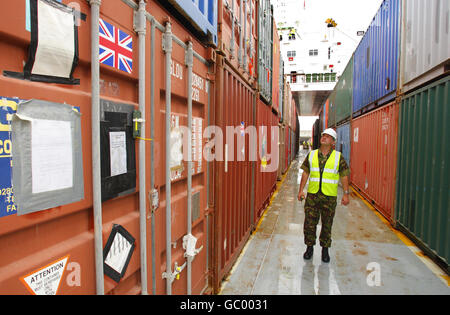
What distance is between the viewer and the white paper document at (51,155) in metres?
1.03

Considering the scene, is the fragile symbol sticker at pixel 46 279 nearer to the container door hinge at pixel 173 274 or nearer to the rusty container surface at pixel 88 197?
the rusty container surface at pixel 88 197

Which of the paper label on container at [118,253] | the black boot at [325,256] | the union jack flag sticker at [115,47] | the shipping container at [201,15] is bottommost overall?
the black boot at [325,256]

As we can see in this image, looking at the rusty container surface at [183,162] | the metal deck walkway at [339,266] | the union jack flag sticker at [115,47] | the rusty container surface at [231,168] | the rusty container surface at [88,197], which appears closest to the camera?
the rusty container surface at [88,197]

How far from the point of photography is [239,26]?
3.72m

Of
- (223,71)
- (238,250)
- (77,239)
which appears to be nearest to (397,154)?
(238,250)

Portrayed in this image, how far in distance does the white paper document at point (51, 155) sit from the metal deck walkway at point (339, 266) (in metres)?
2.58

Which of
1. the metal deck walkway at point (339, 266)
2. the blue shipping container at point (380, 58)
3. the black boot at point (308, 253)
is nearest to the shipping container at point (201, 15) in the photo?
the metal deck walkway at point (339, 266)

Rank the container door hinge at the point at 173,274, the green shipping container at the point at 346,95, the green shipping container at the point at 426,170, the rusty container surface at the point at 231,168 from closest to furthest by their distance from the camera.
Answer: the container door hinge at the point at 173,274 → the rusty container surface at the point at 231,168 → the green shipping container at the point at 426,170 → the green shipping container at the point at 346,95

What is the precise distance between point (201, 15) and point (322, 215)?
316cm

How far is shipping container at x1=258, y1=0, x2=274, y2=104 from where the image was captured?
5262 mm

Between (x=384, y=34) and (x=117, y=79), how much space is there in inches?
282

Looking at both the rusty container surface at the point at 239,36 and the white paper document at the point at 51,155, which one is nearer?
the white paper document at the point at 51,155

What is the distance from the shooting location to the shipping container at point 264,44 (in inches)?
207

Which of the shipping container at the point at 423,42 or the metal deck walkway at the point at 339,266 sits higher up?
the shipping container at the point at 423,42
